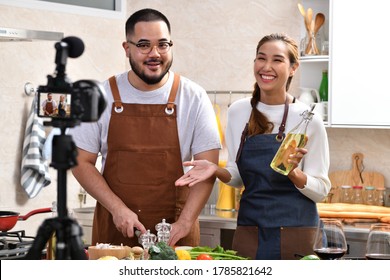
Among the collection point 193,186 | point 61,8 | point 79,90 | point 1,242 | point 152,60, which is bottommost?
point 1,242

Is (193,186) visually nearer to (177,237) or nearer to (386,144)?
(177,237)

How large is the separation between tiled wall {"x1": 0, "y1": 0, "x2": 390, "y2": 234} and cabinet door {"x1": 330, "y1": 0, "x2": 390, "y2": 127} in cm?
29

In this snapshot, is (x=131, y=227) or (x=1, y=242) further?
(x=1, y=242)

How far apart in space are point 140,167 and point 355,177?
1.92 m

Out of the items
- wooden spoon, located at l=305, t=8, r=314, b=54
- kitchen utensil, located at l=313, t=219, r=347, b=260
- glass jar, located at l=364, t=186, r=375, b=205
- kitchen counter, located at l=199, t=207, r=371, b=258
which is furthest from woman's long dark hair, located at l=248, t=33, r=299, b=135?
glass jar, located at l=364, t=186, r=375, b=205

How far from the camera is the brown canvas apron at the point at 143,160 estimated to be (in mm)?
3262

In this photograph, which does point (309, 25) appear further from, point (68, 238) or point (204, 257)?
point (68, 238)

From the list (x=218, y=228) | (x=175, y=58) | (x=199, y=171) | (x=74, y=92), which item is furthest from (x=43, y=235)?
(x=175, y=58)

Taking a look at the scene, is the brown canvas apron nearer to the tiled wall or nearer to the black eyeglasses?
the black eyeglasses

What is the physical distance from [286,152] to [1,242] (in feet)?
4.47

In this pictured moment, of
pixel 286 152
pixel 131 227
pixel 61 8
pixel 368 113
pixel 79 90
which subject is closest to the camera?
pixel 79 90

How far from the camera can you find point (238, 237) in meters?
3.26

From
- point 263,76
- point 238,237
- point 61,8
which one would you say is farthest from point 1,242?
point 61,8
